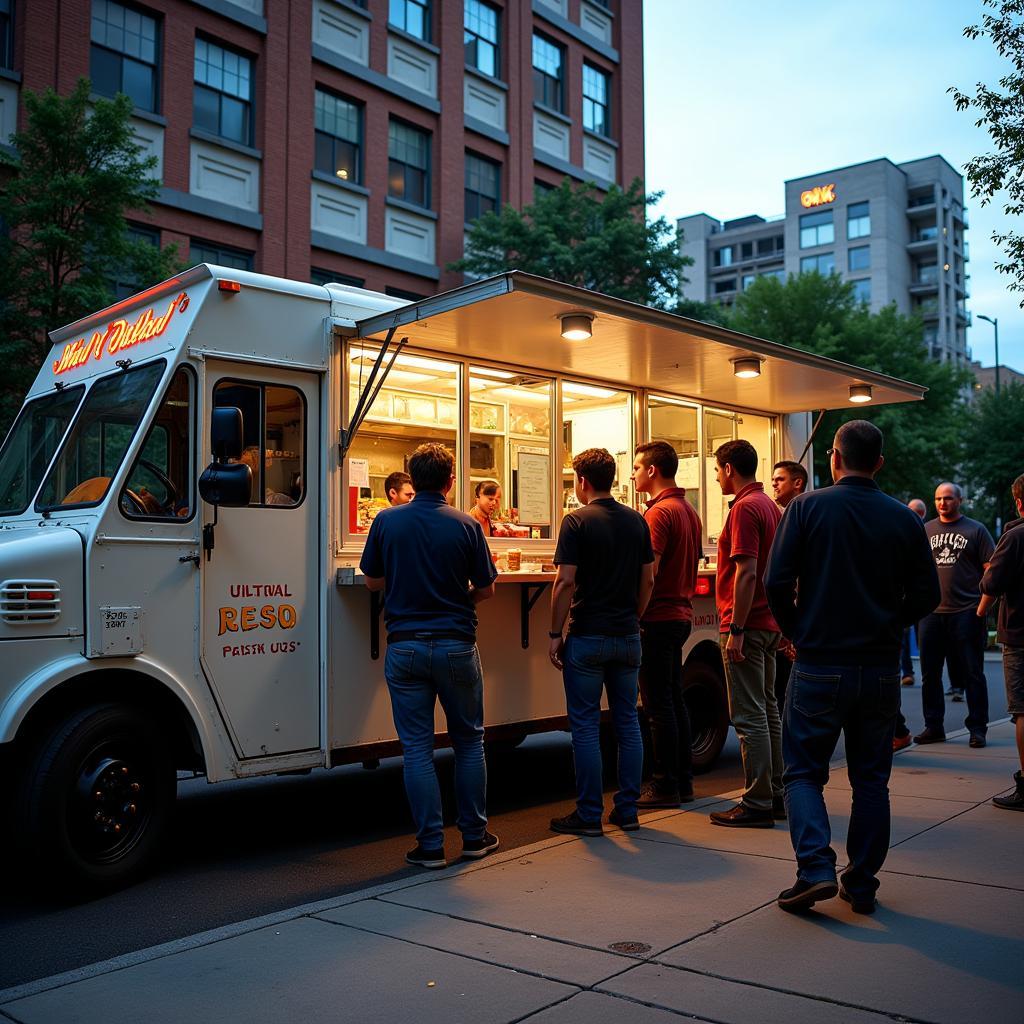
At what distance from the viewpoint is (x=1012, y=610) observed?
23.0 feet

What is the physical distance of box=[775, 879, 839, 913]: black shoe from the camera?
4.69 metres

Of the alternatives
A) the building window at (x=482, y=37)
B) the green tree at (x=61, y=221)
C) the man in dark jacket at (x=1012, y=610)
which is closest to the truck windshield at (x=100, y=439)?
the man in dark jacket at (x=1012, y=610)

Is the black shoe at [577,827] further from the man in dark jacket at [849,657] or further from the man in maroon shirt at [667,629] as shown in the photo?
the man in dark jacket at [849,657]

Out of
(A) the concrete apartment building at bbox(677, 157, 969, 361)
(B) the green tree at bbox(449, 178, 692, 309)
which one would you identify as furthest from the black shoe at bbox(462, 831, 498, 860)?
(A) the concrete apartment building at bbox(677, 157, 969, 361)

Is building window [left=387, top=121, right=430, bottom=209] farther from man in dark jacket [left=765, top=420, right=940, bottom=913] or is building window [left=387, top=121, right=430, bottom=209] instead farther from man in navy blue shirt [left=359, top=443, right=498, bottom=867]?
man in dark jacket [left=765, top=420, right=940, bottom=913]

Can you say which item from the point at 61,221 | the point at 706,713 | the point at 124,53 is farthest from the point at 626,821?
the point at 124,53

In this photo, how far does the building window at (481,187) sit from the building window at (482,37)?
2047mm

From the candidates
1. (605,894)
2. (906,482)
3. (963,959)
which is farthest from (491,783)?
(906,482)

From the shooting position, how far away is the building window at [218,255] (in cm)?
1934

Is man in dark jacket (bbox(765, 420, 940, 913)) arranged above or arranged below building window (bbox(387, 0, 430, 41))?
below

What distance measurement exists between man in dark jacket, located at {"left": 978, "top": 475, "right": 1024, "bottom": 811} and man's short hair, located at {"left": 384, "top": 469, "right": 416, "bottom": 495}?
3.89m

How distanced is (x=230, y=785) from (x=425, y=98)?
18.7 m

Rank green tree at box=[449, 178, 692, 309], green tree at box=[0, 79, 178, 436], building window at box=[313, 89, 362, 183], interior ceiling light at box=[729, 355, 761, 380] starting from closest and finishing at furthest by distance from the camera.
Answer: interior ceiling light at box=[729, 355, 761, 380] < green tree at box=[0, 79, 178, 436] < building window at box=[313, 89, 362, 183] < green tree at box=[449, 178, 692, 309]

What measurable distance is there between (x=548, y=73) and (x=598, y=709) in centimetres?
2392
